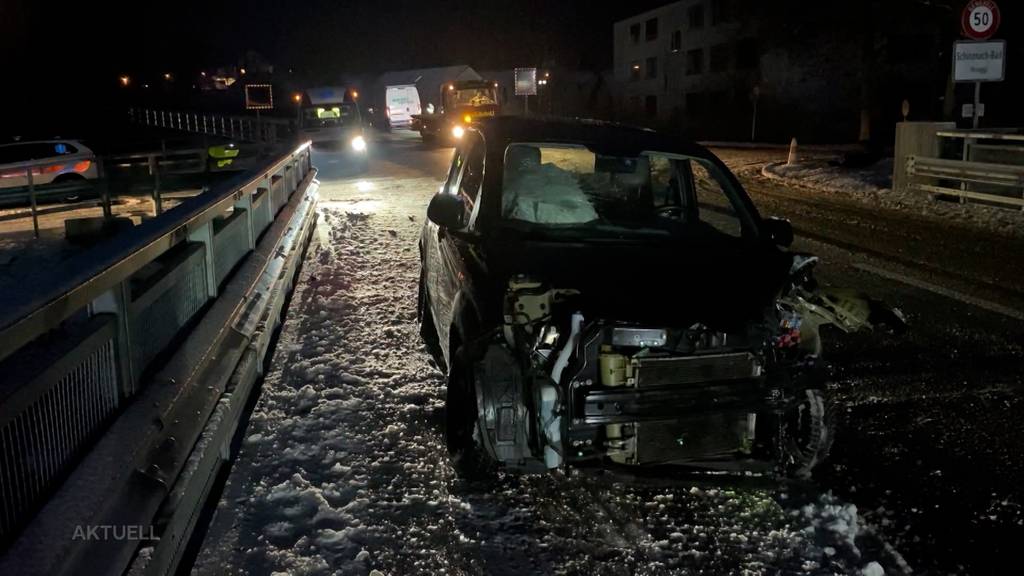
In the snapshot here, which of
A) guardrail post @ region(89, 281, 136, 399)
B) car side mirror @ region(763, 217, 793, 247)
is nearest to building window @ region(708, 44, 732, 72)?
car side mirror @ region(763, 217, 793, 247)

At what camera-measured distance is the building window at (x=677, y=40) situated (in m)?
59.8

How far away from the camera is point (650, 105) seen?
215 ft

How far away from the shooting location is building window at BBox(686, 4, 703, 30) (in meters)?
57.3

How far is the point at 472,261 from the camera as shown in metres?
4.71

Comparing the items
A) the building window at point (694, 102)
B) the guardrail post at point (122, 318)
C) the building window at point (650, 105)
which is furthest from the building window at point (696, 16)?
the guardrail post at point (122, 318)

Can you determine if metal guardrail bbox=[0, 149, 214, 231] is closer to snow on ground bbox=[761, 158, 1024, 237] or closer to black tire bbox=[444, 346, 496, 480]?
black tire bbox=[444, 346, 496, 480]

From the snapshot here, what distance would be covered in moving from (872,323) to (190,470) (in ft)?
11.1

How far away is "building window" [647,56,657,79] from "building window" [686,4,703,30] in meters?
5.69

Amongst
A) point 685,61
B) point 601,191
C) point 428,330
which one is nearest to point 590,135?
point 601,191

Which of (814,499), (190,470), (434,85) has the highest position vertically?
(434,85)

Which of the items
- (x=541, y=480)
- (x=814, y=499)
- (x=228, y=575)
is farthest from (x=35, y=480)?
(x=814, y=499)

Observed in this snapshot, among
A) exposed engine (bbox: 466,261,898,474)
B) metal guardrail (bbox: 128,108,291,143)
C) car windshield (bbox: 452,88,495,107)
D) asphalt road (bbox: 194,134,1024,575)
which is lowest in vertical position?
asphalt road (bbox: 194,134,1024,575)

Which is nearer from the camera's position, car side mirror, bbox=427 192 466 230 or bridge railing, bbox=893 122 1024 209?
car side mirror, bbox=427 192 466 230

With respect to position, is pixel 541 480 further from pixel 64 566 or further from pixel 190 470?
pixel 64 566
